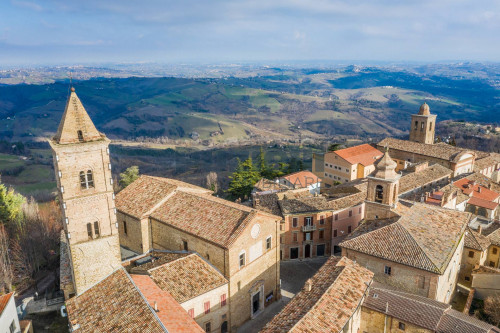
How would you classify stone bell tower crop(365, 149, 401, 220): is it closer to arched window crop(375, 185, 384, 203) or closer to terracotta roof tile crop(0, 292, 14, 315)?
arched window crop(375, 185, 384, 203)

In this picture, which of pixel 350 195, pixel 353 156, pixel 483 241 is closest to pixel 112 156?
pixel 353 156

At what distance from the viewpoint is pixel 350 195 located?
153ft

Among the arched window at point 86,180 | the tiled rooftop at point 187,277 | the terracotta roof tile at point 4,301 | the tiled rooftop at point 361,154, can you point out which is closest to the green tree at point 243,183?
the tiled rooftop at point 361,154

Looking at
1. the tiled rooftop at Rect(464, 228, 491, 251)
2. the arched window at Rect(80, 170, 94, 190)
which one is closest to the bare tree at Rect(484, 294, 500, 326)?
the tiled rooftop at Rect(464, 228, 491, 251)

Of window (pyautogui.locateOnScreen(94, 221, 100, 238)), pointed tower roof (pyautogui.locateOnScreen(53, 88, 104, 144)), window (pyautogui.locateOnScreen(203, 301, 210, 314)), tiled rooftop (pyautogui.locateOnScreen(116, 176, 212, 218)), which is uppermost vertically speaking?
pointed tower roof (pyautogui.locateOnScreen(53, 88, 104, 144))

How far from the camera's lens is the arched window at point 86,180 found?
24156 millimetres

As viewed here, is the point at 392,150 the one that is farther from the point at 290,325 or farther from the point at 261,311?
the point at 290,325

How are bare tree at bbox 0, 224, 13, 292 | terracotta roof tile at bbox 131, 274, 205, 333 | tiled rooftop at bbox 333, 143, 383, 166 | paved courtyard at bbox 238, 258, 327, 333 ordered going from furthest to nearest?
tiled rooftop at bbox 333, 143, 383, 166
bare tree at bbox 0, 224, 13, 292
paved courtyard at bbox 238, 258, 327, 333
terracotta roof tile at bbox 131, 274, 205, 333

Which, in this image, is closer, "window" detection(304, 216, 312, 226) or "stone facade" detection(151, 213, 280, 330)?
"stone facade" detection(151, 213, 280, 330)

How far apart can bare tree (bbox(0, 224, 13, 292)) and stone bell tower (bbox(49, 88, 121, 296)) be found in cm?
1432

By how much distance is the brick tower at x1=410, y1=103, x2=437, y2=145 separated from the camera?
3036 inches

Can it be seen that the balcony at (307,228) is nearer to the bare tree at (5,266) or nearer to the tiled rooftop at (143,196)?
the tiled rooftop at (143,196)

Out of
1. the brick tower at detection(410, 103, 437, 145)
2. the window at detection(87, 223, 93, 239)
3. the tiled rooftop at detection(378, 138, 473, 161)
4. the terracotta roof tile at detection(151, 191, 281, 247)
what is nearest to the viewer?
the window at detection(87, 223, 93, 239)

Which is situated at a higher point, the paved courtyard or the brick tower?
the brick tower
